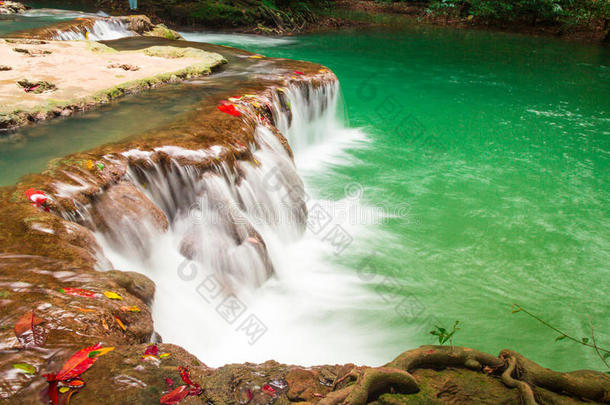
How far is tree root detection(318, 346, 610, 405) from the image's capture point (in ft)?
6.44

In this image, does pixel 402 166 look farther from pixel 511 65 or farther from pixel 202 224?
pixel 511 65

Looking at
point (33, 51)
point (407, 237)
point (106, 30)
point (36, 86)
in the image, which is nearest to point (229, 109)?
point (36, 86)

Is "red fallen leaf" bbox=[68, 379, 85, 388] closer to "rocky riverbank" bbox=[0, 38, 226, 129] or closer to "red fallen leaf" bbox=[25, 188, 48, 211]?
"red fallen leaf" bbox=[25, 188, 48, 211]

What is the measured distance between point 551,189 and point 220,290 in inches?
239

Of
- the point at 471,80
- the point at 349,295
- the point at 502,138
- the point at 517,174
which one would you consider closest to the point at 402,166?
the point at 517,174

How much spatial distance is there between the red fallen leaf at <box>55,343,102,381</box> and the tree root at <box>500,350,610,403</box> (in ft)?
6.99

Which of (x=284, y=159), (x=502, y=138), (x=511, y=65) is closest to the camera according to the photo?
(x=284, y=159)

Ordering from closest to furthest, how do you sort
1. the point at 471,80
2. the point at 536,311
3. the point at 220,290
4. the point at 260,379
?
the point at 260,379
the point at 220,290
the point at 536,311
the point at 471,80

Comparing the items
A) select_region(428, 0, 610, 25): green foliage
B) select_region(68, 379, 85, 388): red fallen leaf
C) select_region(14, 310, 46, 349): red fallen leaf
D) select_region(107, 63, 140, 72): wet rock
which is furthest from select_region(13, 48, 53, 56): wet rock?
select_region(428, 0, 610, 25): green foliage

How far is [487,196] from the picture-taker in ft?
23.1

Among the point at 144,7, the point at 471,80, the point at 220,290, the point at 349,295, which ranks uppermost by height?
the point at 144,7

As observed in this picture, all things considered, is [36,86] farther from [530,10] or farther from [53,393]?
[530,10]

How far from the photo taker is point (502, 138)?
31.5 feet

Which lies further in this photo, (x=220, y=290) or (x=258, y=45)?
(x=258, y=45)
